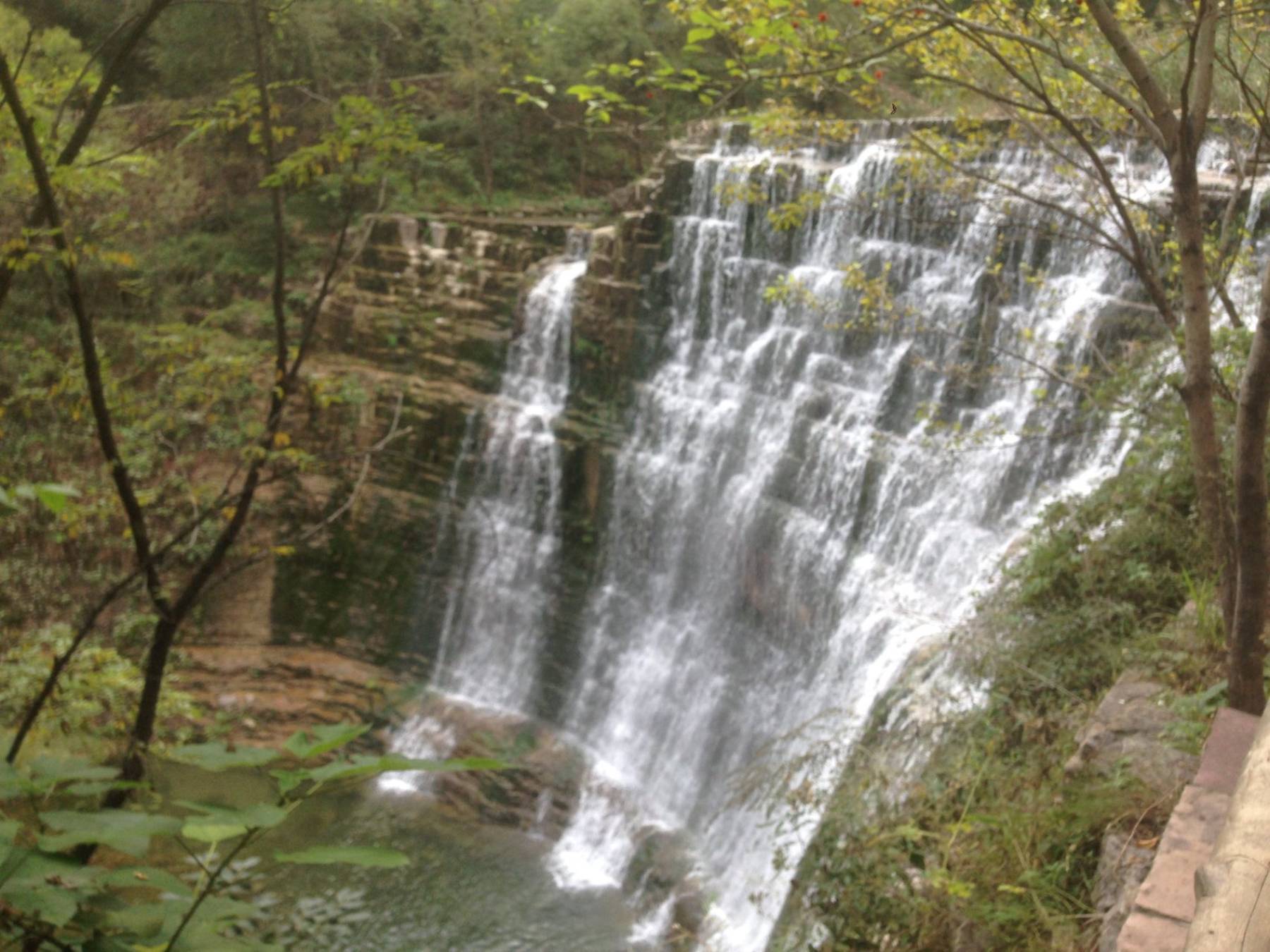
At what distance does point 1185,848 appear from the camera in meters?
2.31

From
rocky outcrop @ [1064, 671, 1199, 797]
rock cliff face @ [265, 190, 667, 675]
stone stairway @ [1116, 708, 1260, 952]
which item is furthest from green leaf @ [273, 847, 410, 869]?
rock cliff face @ [265, 190, 667, 675]

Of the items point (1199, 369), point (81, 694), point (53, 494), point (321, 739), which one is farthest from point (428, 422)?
point (321, 739)

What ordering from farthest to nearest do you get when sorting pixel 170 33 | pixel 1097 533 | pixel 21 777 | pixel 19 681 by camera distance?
pixel 170 33
pixel 19 681
pixel 1097 533
pixel 21 777

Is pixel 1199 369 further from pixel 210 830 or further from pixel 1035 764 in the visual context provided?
pixel 210 830

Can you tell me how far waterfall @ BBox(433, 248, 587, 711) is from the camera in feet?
44.9

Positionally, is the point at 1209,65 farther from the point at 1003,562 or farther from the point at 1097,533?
the point at 1003,562

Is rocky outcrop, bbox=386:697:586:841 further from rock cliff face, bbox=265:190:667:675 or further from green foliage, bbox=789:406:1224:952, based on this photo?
green foliage, bbox=789:406:1224:952

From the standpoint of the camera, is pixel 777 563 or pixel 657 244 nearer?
pixel 777 563

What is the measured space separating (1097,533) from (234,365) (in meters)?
4.93

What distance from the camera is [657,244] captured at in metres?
13.9

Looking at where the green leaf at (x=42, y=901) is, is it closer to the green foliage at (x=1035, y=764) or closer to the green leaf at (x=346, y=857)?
the green leaf at (x=346, y=857)

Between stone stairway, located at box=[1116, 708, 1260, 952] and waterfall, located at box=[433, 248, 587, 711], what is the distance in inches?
445

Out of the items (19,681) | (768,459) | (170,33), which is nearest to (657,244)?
(768,459)

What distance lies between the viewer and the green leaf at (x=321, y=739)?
4.55 ft
